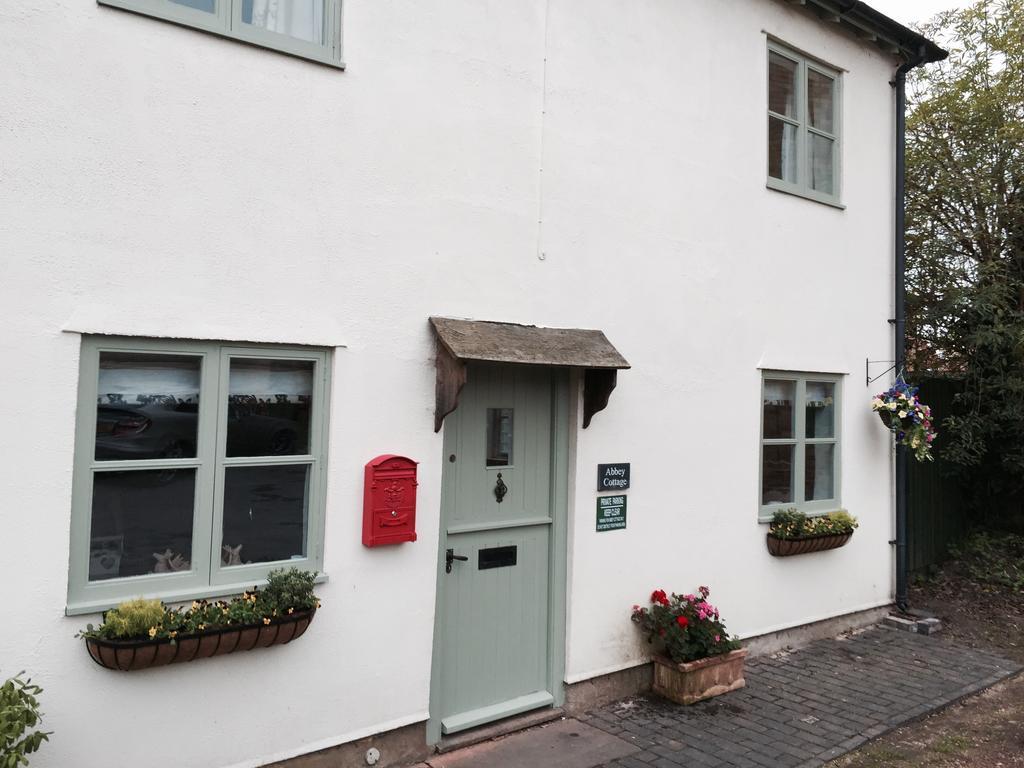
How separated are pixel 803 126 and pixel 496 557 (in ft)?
16.9

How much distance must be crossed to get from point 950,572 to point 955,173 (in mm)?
5079

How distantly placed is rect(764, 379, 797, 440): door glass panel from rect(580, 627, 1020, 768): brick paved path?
2.03m

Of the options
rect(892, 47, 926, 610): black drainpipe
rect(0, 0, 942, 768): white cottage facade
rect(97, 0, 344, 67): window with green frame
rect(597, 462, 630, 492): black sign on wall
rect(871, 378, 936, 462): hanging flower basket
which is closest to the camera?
rect(0, 0, 942, 768): white cottage facade

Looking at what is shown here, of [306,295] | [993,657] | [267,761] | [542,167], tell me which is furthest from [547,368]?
[993,657]

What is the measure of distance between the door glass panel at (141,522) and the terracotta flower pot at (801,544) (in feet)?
16.3

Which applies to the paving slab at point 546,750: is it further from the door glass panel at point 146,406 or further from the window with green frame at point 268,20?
the window with green frame at point 268,20

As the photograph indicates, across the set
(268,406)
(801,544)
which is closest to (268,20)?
(268,406)

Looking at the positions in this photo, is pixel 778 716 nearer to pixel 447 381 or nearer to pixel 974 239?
pixel 447 381

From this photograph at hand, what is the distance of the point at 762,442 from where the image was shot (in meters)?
7.04

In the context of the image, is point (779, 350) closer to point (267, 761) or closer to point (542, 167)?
point (542, 167)

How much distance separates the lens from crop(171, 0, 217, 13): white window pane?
13.4 feet

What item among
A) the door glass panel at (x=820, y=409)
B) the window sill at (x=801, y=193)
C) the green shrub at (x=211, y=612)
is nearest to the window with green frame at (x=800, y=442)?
the door glass panel at (x=820, y=409)

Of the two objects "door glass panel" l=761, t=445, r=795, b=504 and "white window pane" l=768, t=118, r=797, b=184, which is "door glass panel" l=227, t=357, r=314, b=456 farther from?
"white window pane" l=768, t=118, r=797, b=184

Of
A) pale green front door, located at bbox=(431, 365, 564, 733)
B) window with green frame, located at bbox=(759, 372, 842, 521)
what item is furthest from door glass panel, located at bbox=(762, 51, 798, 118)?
pale green front door, located at bbox=(431, 365, 564, 733)
